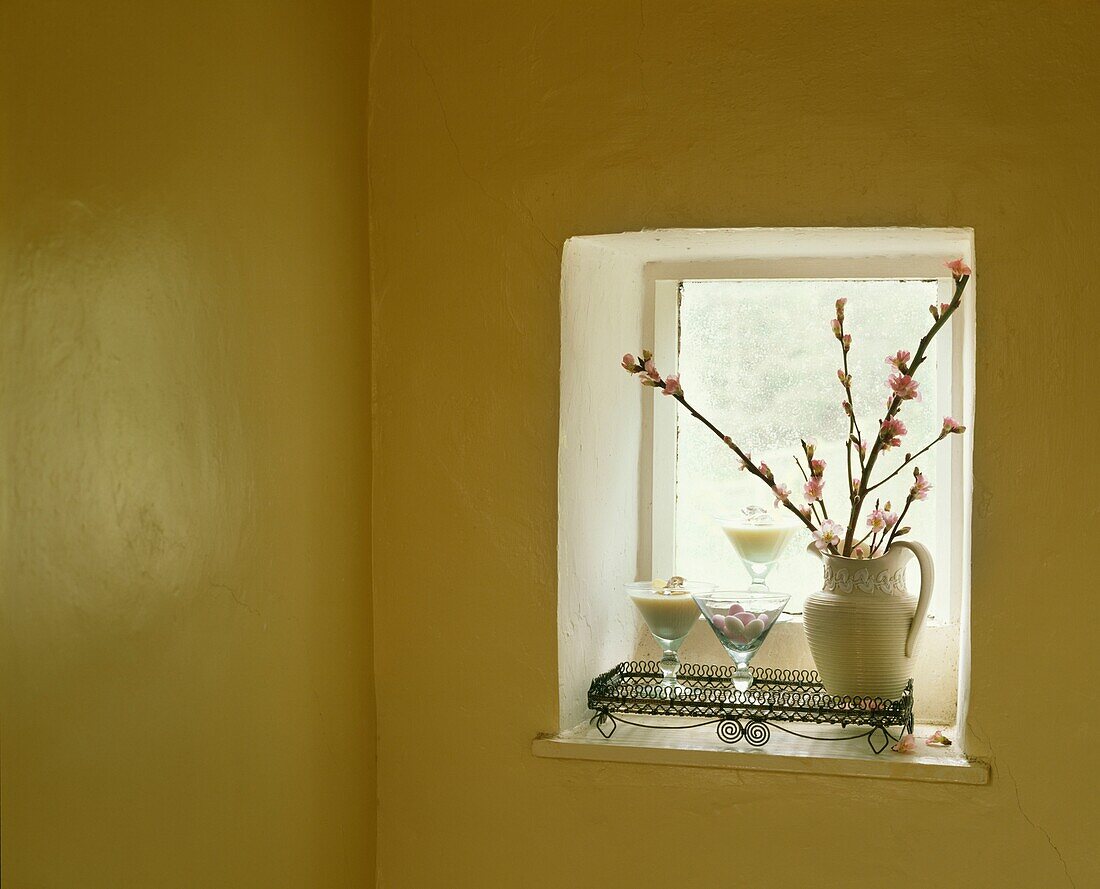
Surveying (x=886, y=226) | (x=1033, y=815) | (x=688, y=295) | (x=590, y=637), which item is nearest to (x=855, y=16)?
(x=886, y=226)

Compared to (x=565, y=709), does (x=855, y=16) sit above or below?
above

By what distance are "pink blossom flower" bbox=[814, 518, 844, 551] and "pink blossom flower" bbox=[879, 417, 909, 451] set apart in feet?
0.46

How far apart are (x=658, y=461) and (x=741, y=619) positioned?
359 mm

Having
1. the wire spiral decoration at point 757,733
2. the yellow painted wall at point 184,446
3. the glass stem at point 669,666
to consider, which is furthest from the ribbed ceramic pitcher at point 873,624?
the yellow painted wall at point 184,446

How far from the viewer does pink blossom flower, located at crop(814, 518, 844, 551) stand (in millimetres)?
1532

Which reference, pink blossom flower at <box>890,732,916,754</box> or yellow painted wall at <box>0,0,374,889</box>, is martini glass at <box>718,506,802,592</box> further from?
yellow painted wall at <box>0,0,374,889</box>

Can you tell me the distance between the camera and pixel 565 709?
58.6 inches

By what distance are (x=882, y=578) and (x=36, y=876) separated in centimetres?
106

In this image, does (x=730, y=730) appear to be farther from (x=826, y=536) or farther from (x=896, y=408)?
(x=896, y=408)

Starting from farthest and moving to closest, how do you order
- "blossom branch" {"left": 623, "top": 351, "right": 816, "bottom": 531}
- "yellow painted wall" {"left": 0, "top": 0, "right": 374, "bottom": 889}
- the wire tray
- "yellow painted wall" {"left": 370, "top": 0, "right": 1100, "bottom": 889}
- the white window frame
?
the white window frame, "blossom branch" {"left": 623, "top": 351, "right": 816, "bottom": 531}, the wire tray, "yellow painted wall" {"left": 370, "top": 0, "right": 1100, "bottom": 889}, "yellow painted wall" {"left": 0, "top": 0, "right": 374, "bottom": 889}

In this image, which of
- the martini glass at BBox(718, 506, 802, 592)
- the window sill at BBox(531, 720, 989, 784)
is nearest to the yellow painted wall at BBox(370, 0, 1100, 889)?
the window sill at BBox(531, 720, 989, 784)

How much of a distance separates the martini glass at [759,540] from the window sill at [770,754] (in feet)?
0.89

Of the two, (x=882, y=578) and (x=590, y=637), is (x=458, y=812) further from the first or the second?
(x=882, y=578)

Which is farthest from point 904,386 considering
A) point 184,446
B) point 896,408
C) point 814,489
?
point 184,446
